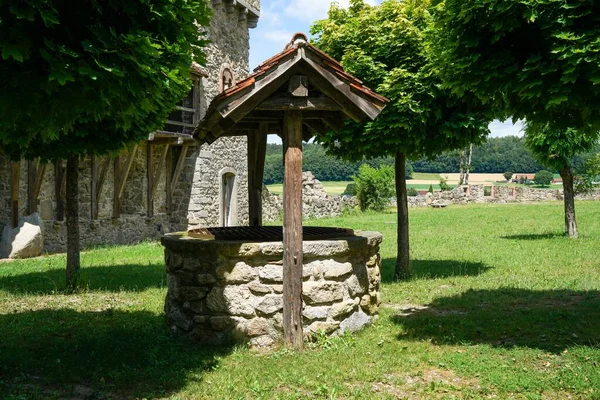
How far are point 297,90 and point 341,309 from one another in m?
2.37

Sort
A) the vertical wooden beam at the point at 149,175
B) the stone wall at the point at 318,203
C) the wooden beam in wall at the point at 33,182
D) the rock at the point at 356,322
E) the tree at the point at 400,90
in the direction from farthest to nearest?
the stone wall at the point at 318,203 < the vertical wooden beam at the point at 149,175 < the wooden beam in wall at the point at 33,182 < the tree at the point at 400,90 < the rock at the point at 356,322

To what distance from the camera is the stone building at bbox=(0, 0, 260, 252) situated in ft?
48.4

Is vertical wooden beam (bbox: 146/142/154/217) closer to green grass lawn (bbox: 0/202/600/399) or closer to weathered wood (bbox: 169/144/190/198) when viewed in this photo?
weathered wood (bbox: 169/144/190/198)

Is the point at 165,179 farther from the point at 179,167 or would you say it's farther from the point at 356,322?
the point at 356,322

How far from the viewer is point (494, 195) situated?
4038cm

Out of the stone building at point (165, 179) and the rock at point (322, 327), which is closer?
the rock at point (322, 327)

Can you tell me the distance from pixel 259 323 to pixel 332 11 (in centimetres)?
642

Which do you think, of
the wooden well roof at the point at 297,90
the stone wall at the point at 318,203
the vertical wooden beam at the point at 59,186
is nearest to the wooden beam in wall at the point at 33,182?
the vertical wooden beam at the point at 59,186

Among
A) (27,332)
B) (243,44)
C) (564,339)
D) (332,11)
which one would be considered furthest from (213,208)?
(564,339)

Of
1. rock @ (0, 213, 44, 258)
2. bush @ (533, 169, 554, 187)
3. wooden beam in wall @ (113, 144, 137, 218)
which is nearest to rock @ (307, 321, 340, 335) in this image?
rock @ (0, 213, 44, 258)

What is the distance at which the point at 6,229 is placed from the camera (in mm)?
13477

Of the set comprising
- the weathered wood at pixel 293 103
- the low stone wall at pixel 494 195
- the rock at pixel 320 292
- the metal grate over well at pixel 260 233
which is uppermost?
the weathered wood at pixel 293 103

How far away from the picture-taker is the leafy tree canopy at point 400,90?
359 inches

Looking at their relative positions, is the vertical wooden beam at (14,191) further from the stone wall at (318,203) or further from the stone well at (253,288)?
the stone wall at (318,203)
